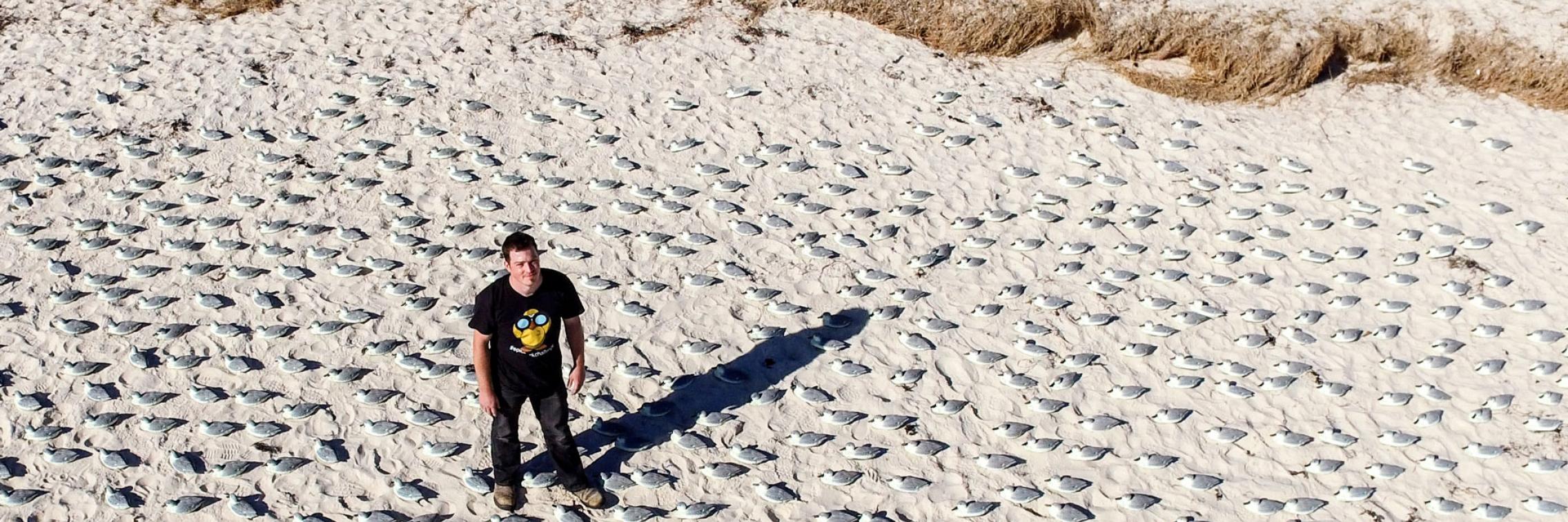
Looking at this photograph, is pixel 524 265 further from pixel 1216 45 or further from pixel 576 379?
pixel 1216 45

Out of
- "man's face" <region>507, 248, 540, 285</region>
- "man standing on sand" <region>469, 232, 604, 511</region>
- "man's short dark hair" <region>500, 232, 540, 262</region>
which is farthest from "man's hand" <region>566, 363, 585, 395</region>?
"man's short dark hair" <region>500, 232, 540, 262</region>

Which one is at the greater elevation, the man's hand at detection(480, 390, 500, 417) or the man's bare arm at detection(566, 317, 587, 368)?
the man's bare arm at detection(566, 317, 587, 368)

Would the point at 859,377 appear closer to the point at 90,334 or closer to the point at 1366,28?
the point at 90,334

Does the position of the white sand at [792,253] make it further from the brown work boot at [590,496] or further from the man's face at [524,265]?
the man's face at [524,265]

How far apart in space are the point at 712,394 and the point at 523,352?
1.93 meters

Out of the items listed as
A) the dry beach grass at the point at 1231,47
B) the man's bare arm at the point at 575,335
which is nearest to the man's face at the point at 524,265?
the man's bare arm at the point at 575,335

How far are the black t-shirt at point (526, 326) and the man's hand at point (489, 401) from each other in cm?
9

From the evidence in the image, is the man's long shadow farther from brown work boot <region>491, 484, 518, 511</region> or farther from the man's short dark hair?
the man's short dark hair

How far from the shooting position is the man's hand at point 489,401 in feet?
20.3

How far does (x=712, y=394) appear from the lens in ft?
25.5

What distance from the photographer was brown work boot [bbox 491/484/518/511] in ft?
21.8

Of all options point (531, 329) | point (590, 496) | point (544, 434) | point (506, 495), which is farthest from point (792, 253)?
point (531, 329)

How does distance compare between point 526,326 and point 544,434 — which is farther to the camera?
point 544,434

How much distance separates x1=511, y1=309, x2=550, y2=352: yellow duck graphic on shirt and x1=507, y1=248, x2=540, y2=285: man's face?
20 centimetres
